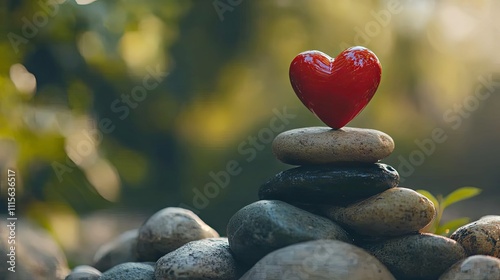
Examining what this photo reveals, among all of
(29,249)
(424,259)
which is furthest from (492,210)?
(29,249)

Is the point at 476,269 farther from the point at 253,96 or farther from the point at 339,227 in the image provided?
the point at 253,96

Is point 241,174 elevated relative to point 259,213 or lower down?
lower down

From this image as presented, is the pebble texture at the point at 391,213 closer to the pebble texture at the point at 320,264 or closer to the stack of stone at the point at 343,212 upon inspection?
the stack of stone at the point at 343,212

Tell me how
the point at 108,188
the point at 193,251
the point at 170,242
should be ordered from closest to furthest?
the point at 193,251 → the point at 170,242 → the point at 108,188

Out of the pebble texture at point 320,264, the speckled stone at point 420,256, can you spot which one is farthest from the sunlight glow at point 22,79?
A: the speckled stone at point 420,256

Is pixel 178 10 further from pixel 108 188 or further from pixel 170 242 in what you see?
pixel 170 242

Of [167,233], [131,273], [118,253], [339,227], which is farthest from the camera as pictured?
[118,253]

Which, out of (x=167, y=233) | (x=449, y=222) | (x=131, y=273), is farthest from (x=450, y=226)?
(x=131, y=273)
